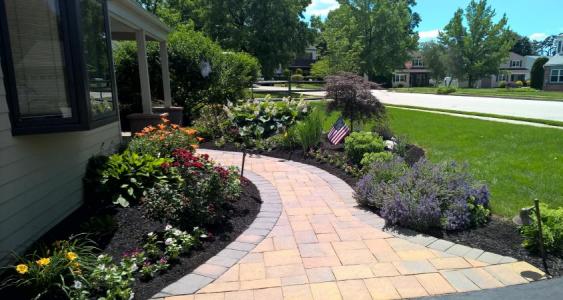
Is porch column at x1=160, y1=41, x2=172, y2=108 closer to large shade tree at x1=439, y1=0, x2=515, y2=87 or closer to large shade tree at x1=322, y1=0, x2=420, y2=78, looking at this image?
large shade tree at x1=322, y1=0, x2=420, y2=78

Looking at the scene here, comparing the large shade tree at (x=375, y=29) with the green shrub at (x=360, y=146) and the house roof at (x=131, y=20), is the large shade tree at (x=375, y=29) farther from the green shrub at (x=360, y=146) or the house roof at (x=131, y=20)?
the green shrub at (x=360, y=146)

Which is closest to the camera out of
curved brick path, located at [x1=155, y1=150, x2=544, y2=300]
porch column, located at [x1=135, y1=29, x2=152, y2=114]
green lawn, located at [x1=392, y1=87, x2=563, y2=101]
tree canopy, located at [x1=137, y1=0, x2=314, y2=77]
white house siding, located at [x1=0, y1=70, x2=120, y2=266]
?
curved brick path, located at [x1=155, y1=150, x2=544, y2=300]

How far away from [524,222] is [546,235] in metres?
0.26

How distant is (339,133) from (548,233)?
14.4ft

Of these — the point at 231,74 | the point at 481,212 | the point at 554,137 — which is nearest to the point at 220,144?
the point at 231,74

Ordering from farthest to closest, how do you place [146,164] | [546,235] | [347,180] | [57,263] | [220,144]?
[220,144] < [347,180] < [146,164] < [546,235] < [57,263]

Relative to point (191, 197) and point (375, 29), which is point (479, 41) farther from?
point (191, 197)

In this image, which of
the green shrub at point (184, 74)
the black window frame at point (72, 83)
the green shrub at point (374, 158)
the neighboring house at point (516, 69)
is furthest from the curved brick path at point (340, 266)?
the neighboring house at point (516, 69)

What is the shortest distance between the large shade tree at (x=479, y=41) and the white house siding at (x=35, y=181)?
45125 mm

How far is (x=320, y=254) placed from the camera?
3.42 metres

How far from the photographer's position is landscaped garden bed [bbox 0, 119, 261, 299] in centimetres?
269

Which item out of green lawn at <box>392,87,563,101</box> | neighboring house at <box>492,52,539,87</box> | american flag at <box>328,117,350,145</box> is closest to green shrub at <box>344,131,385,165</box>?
american flag at <box>328,117,350,145</box>

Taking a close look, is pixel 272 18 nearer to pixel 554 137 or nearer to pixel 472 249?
pixel 554 137

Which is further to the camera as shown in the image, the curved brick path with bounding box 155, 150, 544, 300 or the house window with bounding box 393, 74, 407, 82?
the house window with bounding box 393, 74, 407, 82
